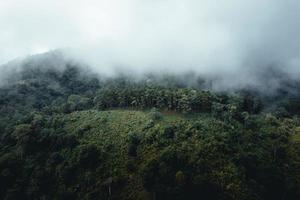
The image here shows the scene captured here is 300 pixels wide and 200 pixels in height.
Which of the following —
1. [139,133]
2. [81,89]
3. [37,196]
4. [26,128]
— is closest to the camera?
[37,196]

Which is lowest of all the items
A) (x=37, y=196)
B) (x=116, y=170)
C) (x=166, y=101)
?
(x=37, y=196)

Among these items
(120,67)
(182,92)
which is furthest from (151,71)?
(182,92)

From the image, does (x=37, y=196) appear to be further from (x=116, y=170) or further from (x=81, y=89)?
(x=81, y=89)

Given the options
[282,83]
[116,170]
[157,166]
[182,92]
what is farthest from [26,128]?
[282,83]

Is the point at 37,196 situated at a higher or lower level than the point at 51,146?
lower

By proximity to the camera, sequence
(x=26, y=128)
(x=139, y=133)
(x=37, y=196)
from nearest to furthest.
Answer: (x=37, y=196) < (x=139, y=133) < (x=26, y=128)

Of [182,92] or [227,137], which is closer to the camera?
[227,137]
